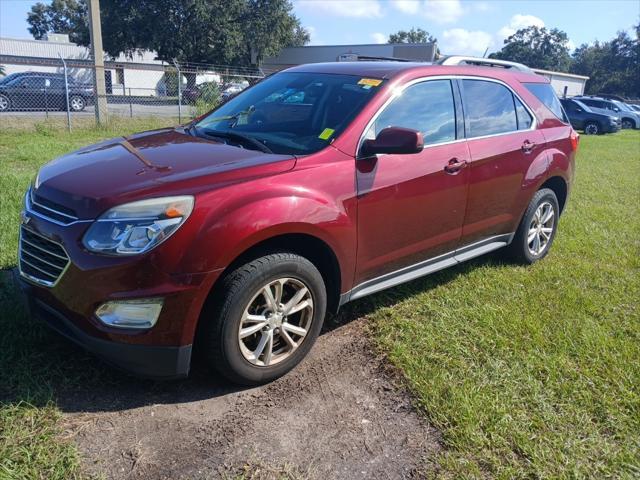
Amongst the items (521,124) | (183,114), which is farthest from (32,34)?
A: (521,124)

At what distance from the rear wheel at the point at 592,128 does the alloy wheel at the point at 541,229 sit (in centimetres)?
2247

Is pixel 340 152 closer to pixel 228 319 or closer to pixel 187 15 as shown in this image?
pixel 228 319

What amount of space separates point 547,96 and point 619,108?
2863cm

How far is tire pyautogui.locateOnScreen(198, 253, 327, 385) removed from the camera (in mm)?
2701

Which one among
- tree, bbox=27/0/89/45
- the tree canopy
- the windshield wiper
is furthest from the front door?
tree, bbox=27/0/89/45

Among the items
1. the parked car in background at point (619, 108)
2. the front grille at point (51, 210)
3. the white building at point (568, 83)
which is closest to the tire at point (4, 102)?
the front grille at point (51, 210)

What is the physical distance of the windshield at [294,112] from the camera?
132 inches

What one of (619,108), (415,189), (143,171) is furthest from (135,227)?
(619,108)

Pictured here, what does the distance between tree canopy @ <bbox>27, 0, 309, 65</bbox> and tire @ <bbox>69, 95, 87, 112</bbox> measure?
22.5 m

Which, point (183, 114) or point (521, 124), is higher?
point (521, 124)

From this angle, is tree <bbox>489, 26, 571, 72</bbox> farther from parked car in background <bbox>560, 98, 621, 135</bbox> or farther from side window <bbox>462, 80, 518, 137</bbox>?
side window <bbox>462, 80, 518, 137</bbox>

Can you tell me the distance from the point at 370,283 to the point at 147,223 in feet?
5.25

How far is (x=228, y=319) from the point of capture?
2699mm

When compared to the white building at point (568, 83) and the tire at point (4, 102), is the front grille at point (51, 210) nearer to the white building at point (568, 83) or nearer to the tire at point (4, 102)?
the tire at point (4, 102)
